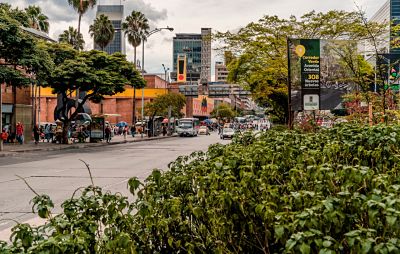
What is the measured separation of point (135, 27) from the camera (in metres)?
63.8

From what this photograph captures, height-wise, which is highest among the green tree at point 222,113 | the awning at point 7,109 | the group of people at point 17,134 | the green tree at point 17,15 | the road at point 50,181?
the green tree at point 17,15

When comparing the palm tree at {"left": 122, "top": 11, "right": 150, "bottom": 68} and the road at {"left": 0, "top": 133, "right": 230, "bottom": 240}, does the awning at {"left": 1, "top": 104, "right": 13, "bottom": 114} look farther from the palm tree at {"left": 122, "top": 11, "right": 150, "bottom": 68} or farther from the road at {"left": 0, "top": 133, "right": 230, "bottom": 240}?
the palm tree at {"left": 122, "top": 11, "right": 150, "bottom": 68}

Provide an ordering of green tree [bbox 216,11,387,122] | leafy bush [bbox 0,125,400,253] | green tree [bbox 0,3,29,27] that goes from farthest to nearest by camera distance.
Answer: green tree [bbox 0,3,29,27] → green tree [bbox 216,11,387,122] → leafy bush [bbox 0,125,400,253]

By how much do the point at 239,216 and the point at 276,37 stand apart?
78.0 feet

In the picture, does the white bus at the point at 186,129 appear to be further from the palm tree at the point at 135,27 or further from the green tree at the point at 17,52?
the green tree at the point at 17,52

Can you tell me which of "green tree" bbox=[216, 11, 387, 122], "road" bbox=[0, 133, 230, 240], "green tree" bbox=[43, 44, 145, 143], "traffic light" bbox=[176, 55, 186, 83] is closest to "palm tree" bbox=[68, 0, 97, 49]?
"green tree" bbox=[43, 44, 145, 143]

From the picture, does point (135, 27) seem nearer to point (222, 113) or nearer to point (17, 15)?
point (17, 15)

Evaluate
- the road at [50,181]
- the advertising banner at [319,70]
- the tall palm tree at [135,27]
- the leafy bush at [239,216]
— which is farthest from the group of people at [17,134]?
the leafy bush at [239,216]

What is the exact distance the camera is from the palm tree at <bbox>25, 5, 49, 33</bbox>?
57375 mm

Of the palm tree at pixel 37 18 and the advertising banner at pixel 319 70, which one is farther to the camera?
the palm tree at pixel 37 18

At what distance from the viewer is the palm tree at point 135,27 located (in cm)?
6384

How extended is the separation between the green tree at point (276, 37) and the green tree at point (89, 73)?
11.8 m

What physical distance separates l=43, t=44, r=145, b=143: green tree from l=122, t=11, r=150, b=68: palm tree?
79.6 ft

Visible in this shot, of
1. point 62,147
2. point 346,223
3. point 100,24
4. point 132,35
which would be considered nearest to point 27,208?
point 346,223
